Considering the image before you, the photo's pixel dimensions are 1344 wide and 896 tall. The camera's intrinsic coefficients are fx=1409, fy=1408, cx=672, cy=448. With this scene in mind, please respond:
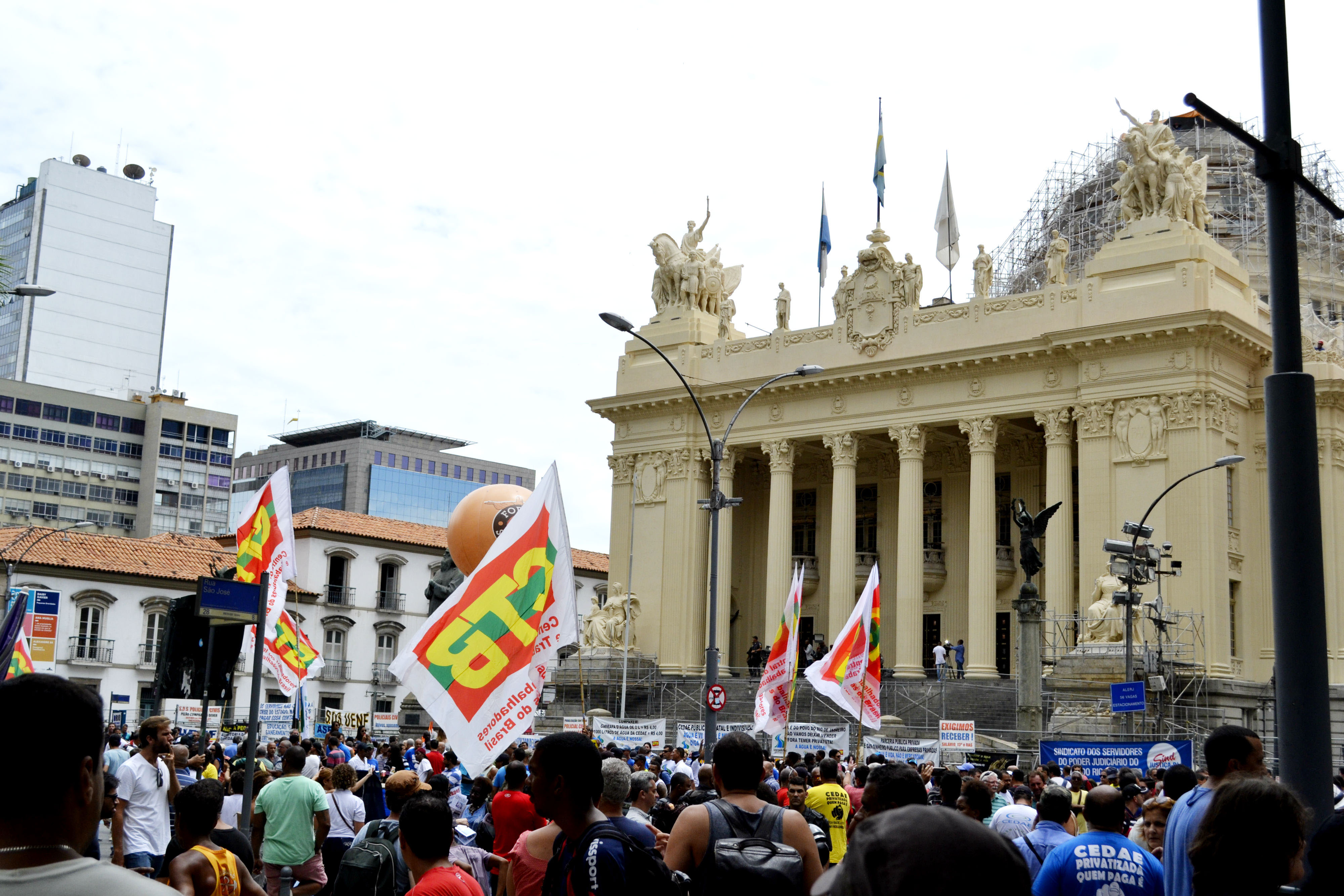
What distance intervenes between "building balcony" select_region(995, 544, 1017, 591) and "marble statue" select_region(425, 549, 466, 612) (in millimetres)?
18740

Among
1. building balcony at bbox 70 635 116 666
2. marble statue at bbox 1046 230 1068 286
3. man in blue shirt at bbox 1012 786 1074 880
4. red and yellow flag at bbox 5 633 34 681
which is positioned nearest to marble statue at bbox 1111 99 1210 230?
marble statue at bbox 1046 230 1068 286

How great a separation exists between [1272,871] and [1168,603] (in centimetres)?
3675

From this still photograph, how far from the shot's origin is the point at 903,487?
46.9 m

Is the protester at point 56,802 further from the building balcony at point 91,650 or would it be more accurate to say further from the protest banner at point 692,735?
the building balcony at point 91,650

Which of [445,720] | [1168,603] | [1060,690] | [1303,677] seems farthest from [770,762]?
[1168,603]

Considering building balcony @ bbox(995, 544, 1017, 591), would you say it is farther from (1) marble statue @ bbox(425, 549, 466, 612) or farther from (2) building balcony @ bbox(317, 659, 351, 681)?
(2) building balcony @ bbox(317, 659, 351, 681)

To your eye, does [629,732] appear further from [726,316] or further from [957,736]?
[726,316]

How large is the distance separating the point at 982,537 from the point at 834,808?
111 feet

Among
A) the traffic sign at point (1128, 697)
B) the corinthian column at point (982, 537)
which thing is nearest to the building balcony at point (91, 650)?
the corinthian column at point (982, 537)

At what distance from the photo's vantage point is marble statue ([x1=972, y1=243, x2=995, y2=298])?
45938 millimetres

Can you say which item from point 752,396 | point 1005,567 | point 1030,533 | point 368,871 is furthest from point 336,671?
point 368,871

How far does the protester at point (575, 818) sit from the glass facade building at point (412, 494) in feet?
410

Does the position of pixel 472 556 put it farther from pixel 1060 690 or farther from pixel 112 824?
pixel 112 824

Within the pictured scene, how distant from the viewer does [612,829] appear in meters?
5.83
